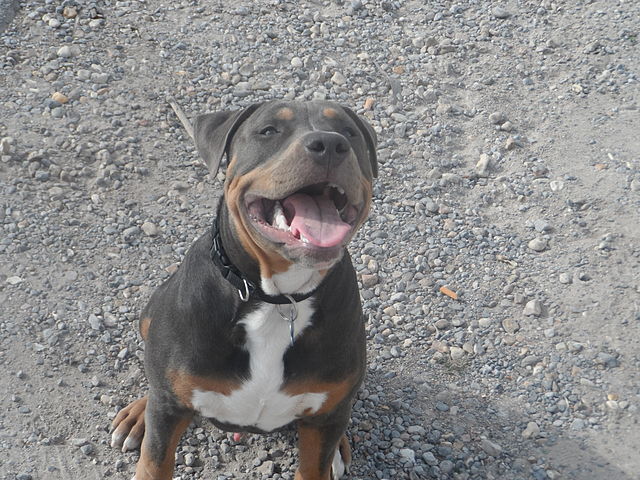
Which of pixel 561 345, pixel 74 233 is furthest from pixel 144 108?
pixel 561 345

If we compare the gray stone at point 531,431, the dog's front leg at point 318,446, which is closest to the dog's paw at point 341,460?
the dog's front leg at point 318,446

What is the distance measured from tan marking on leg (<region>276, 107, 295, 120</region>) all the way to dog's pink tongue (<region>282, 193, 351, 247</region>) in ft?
1.11

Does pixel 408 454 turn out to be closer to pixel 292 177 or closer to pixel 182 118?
pixel 292 177

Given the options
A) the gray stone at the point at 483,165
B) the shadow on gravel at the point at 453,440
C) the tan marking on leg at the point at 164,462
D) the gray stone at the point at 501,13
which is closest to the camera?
the tan marking on leg at the point at 164,462

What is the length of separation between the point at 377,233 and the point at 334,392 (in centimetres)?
229

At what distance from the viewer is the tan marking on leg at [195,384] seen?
367cm

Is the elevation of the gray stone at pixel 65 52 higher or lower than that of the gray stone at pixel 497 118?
higher

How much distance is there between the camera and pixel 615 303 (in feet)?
18.0

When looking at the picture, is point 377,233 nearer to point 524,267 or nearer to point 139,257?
point 524,267

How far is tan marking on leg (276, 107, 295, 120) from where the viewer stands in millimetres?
3572

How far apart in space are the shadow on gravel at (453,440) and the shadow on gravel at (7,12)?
4.44m

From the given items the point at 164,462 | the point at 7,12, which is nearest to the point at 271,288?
the point at 164,462

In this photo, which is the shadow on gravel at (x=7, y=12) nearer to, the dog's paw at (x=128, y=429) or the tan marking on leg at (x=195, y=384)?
the dog's paw at (x=128, y=429)

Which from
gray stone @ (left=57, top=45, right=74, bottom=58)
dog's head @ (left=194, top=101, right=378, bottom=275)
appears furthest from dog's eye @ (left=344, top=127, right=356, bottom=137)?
gray stone @ (left=57, top=45, right=74, bottom=58)
